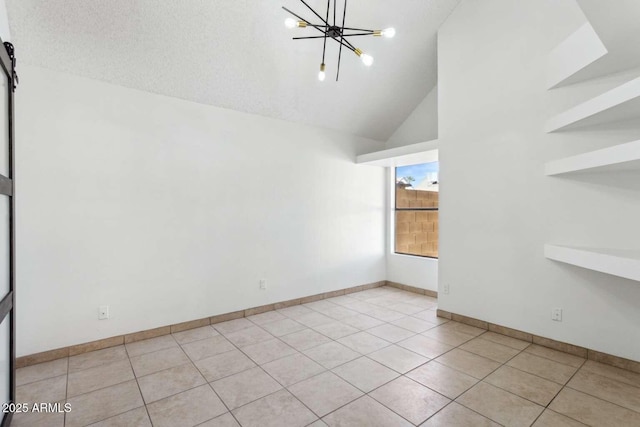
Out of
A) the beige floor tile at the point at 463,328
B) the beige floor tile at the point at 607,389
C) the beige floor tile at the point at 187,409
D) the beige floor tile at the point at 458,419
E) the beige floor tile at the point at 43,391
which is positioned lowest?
the beige floor tile at the point at 43,391

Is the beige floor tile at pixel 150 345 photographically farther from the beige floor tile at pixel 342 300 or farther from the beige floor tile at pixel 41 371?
the beige floor tile at pixel 342 300

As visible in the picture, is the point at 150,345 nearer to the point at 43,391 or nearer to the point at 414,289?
the point at 43,391

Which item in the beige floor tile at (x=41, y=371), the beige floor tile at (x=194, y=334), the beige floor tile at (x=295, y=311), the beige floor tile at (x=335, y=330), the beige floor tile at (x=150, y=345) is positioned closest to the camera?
the beige floor tile at (x=41, y=371)

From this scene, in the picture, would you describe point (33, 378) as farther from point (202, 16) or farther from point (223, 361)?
point (202, 16)

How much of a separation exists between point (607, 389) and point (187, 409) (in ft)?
10.1

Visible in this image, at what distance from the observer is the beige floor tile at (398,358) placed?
8.93 feet

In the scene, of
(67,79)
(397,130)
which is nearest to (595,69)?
(397,130)

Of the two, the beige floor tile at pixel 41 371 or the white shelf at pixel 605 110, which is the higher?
the white shelf at pixel 605 110

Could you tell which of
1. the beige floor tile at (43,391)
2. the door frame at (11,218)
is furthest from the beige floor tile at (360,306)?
the door frame at (11,218)

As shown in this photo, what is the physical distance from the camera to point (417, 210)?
5.38 meters

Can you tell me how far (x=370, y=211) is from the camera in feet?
18.0

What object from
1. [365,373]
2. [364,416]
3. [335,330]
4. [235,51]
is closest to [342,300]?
[335,330]

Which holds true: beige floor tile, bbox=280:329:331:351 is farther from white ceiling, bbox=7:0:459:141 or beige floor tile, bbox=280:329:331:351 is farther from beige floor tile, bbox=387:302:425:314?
white ceiling, bbox=7:0:459:141

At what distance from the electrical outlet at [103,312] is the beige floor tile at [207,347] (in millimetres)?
816
